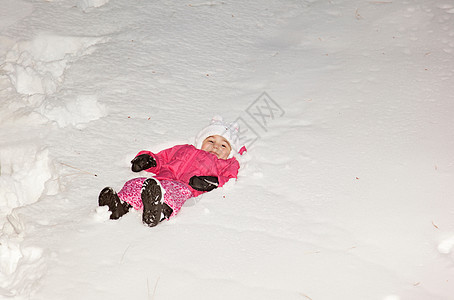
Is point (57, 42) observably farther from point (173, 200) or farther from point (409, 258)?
point (409, 258)

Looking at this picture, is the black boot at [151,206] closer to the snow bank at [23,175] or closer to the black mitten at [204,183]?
the black mitten at [204,183]

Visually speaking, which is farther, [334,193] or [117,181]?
[117,181]

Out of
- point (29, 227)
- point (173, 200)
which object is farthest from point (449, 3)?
point (29, 227)

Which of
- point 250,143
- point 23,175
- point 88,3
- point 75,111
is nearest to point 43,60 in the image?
point 75,111

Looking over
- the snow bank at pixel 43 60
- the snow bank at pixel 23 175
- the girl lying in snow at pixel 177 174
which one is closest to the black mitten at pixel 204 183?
the girl lying in snow at pixel 177 174

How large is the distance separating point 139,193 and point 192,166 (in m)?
0.42

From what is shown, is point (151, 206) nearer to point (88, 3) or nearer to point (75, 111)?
point (75, 111)

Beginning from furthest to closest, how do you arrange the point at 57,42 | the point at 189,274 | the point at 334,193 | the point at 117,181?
the point at 57,42 < the point at 117,181 < the point at 334,193 < the point at 189,274

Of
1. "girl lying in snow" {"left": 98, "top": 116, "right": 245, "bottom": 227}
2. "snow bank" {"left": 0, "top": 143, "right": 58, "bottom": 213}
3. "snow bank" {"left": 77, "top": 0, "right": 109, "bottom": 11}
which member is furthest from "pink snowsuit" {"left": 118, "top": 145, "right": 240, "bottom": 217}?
"snow bank" {"left": 77, "top": 0, "right": 109, "bottom": 11}

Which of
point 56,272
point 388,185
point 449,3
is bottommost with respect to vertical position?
point 56,272

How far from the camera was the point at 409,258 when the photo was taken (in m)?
2.32

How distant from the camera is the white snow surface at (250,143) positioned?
2307 mm

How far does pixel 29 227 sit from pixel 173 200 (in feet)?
2.45

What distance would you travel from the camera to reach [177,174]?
296 cm
